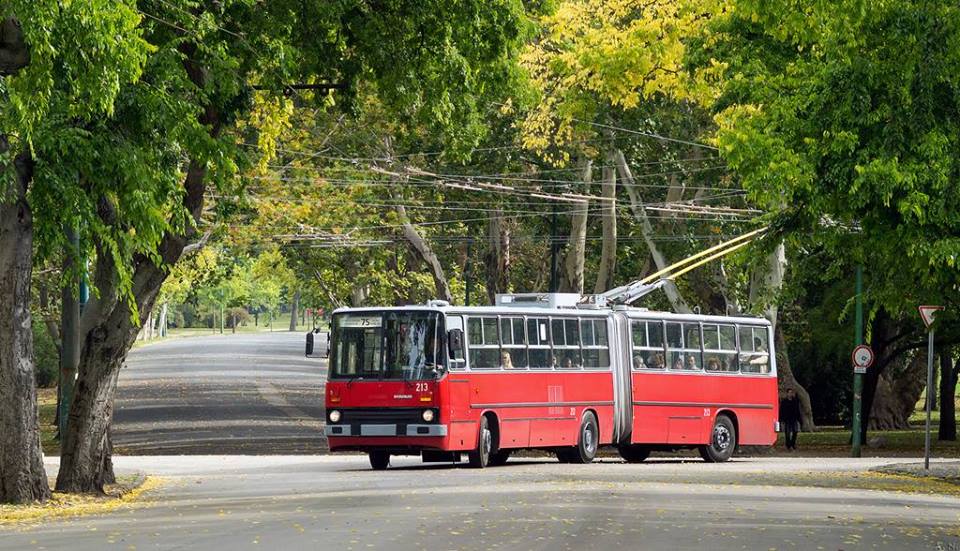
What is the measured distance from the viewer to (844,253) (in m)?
28.1

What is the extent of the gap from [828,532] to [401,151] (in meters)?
32.0

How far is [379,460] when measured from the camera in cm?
2986

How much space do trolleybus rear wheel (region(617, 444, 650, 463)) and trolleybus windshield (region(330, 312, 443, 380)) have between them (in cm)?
712

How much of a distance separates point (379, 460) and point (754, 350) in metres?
9.17

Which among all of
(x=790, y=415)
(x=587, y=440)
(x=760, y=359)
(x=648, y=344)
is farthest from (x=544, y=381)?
(x=790, y=415)

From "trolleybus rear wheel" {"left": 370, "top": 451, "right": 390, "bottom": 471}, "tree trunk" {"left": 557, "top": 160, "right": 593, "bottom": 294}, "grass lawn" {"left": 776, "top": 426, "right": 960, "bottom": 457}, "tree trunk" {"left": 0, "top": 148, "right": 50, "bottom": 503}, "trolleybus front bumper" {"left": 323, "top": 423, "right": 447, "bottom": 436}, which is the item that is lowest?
"grass lawn" {"left": 776, "top": 426, "right": 960, "bottom": 457}

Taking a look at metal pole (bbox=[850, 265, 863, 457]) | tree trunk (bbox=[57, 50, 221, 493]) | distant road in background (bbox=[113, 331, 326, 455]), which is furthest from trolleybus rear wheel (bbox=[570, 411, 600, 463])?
metal pole (bbox=[850, 265, 863, 457])

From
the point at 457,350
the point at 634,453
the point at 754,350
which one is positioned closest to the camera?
the point at 457,350

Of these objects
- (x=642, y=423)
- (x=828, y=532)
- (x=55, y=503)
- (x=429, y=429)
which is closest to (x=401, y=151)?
(x=642, y=423)

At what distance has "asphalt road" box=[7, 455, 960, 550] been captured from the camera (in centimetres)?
1590

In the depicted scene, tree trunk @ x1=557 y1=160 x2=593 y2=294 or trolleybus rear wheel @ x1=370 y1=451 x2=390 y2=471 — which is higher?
tree trunk @ x1=557 y1=160 x2=593 y2=294

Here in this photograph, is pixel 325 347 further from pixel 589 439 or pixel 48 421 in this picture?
pixel 589 439

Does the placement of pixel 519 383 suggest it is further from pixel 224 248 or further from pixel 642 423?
pixel 224 248

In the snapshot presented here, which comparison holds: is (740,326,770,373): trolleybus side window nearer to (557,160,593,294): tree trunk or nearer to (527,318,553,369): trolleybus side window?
(527,318,553,369): trolleybus side window
